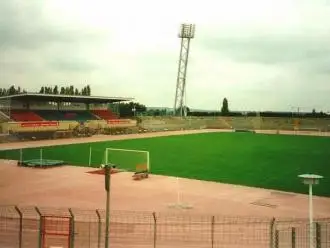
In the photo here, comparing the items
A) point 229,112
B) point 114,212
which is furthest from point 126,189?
point 229,112

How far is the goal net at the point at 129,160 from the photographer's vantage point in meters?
32.7

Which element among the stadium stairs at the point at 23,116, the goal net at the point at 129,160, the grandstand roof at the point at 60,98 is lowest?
the goal net at the point at 129,160

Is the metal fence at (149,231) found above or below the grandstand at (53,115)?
below

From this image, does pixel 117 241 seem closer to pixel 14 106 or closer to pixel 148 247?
pixel 148 247

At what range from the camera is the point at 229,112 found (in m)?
115

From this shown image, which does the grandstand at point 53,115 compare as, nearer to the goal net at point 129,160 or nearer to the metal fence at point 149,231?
the goal net at point 129,160

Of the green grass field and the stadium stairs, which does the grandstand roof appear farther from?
the green grass field

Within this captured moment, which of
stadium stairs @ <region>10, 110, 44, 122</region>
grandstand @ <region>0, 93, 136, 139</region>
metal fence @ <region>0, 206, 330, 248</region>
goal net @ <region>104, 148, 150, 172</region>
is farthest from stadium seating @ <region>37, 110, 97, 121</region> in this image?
metal fence @ <region>0, 206, 330, 248</region>

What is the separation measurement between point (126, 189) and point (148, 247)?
37.8ft

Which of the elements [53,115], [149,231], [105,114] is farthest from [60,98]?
[149,231]

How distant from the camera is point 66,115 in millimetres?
75812

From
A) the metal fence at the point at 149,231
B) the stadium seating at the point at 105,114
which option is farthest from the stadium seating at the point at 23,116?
the metal fence at the point at 149,231

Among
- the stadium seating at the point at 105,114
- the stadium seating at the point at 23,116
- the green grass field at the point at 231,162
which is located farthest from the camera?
the stadium seating at the point at 105,114

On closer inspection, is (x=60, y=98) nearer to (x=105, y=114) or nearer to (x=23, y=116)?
(x=23, y=116)
